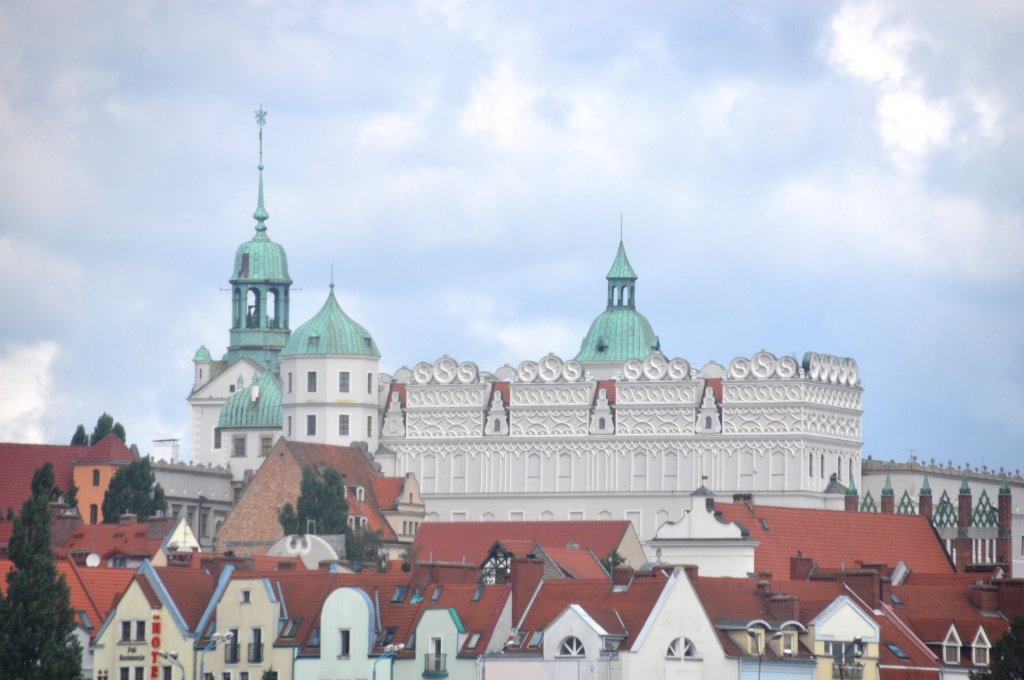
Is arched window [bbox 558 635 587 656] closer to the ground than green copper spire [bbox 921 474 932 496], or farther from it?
closer to the ground

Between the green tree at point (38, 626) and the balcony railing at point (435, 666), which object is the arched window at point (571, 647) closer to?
the balcony railing at point (435, 666)

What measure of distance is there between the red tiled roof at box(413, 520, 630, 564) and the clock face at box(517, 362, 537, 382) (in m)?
25.5

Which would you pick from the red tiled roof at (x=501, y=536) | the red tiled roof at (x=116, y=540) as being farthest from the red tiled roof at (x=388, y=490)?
the red tiled roof at (x=116, y=540)

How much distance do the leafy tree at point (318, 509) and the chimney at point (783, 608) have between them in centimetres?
6691

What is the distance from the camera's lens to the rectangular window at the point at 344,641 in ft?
357

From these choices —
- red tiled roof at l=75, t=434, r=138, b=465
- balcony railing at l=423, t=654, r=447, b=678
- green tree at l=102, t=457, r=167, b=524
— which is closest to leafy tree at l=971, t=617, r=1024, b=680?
balcony railing at l=423, t=654, r=447, b=678

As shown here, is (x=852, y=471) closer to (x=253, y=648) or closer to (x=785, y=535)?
(x=785, y=535)

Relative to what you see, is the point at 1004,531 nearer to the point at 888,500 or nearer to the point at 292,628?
the point at 888,500

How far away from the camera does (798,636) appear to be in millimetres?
108312

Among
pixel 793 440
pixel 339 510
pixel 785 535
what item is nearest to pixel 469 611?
pixel 785 535

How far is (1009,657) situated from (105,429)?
98.5 metres

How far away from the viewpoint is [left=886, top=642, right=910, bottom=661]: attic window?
361 feet

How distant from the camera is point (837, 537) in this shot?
154 m

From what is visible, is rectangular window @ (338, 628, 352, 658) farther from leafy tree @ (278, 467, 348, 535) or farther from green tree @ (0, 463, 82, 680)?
leafy tree @ (278, 467, 348, 535)
